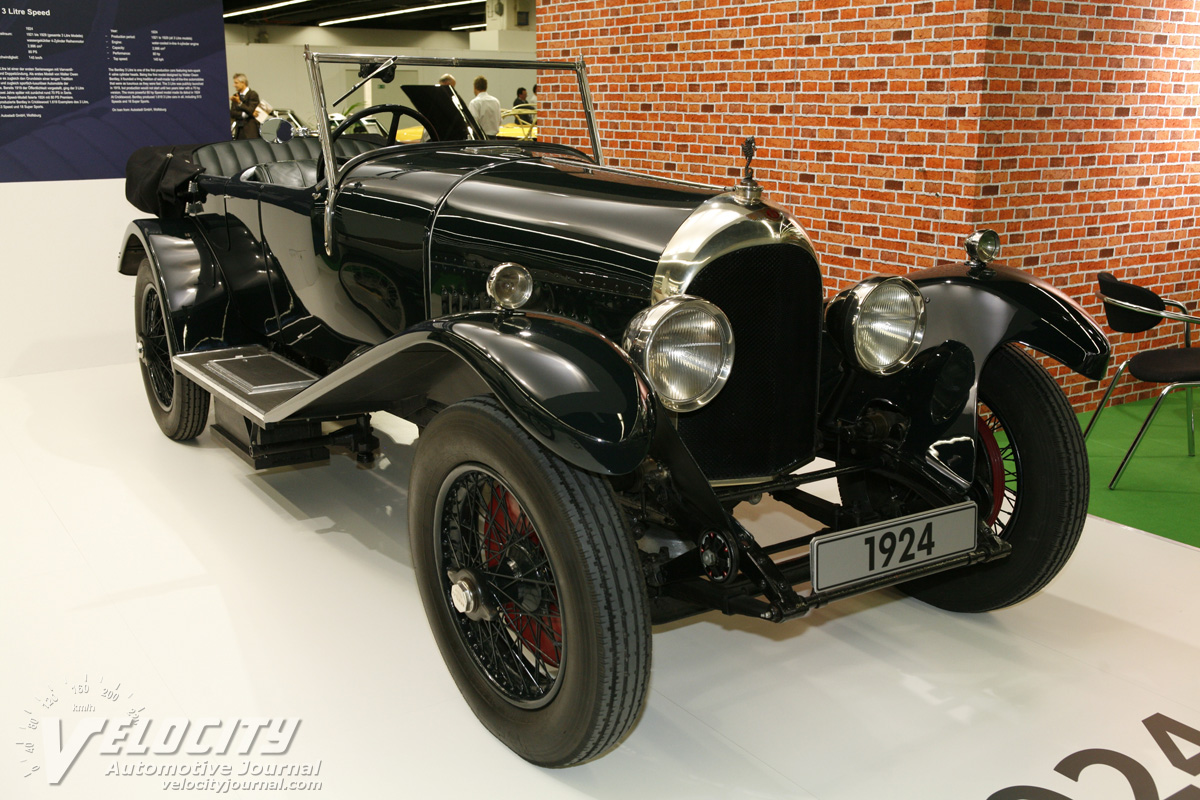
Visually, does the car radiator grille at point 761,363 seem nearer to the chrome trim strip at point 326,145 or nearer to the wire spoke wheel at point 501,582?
the wire spoke wheel at point 501,582

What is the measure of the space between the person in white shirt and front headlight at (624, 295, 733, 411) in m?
1.84

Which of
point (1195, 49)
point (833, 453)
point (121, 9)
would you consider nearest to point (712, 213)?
point (833, 453)

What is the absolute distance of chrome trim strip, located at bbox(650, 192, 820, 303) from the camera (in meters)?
2.30

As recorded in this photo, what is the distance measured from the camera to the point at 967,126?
14.0 feet

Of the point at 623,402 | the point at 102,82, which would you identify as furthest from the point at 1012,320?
the point at 102,82

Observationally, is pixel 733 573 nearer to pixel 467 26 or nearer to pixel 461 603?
pixel 461 603

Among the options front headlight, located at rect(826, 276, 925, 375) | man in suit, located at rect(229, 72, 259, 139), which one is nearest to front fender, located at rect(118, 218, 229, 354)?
front headlight, located at rect(826, 276, 925, 375)

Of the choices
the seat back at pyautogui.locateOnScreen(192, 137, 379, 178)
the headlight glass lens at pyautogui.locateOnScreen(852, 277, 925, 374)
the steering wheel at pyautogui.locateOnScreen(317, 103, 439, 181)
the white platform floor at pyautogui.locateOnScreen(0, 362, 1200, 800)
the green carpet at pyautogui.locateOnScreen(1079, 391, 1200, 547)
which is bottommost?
the white platform floor at pyautogui.locateOnScreen(0, 362, 1200, 800)

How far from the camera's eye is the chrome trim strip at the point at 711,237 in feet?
7.55

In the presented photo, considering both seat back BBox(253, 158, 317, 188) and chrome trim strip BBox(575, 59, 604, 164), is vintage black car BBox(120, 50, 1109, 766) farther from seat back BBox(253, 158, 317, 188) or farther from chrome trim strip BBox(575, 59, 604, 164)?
seat back BBox(253, 158, 317, 188)

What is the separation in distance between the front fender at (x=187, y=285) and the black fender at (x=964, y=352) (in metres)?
2.62

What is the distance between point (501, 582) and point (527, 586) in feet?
0.29

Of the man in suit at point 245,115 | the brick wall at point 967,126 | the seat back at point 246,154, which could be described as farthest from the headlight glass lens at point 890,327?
the man in suit at point 245,115

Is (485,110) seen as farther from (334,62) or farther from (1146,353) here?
(1146,353)
